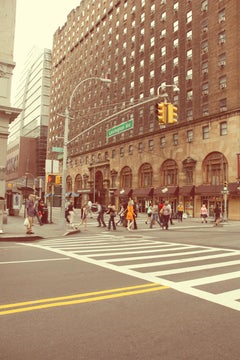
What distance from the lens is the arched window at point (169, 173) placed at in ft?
156

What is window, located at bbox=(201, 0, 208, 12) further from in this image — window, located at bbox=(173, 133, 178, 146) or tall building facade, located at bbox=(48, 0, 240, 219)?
window, located at bbox=(173, 133, 178, 146)

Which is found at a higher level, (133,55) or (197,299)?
(133,55)

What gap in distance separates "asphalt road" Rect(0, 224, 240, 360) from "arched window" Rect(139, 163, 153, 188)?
43.1 metres

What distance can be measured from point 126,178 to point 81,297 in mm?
51963

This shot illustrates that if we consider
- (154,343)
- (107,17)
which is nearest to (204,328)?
(154,343)

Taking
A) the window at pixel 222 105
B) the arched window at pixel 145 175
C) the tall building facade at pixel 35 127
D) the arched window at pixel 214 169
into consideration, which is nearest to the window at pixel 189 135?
the arched window at pixel 214 169

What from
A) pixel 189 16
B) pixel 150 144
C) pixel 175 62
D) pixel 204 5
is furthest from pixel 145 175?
pixel 204 5

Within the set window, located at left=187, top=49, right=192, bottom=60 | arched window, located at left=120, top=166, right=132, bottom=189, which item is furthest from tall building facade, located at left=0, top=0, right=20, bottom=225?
arched window, located at left=120, top=166, right=132, bottom=189

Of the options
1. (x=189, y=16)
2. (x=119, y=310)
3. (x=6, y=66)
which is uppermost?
(x=189, y=16)

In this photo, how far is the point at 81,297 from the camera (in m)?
5.61

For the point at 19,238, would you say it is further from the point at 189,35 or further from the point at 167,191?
the point at 189,35

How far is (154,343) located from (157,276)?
11.5 feet

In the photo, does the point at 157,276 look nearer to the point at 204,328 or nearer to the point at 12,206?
the point at 204,328

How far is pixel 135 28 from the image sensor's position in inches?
2366
